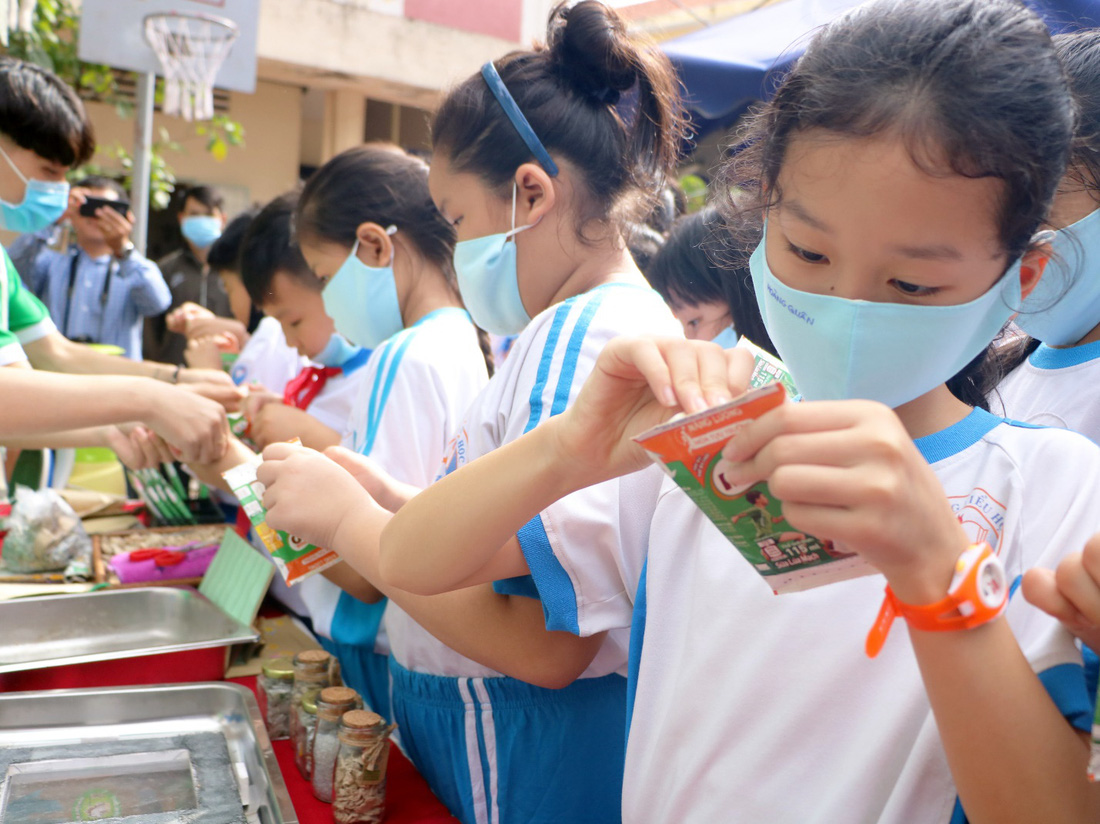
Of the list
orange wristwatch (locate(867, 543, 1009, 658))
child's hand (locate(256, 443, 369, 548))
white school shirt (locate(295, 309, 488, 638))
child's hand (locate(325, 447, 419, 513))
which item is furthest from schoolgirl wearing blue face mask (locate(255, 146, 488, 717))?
orange wristwatch (locate(867, 543, 1009, 658))

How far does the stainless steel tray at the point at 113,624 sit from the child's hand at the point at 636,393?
1257 mm

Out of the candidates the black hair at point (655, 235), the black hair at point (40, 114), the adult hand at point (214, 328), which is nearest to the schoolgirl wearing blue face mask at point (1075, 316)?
the black hair at point (655, 235)

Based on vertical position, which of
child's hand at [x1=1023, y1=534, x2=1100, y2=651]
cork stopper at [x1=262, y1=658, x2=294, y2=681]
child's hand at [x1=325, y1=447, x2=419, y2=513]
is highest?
child's hand at [x1=1023, y1=534, x2=1100, y2=651]

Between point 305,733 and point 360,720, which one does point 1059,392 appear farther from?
point 305,733

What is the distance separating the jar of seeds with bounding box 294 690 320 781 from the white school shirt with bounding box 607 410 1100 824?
0.67 meters

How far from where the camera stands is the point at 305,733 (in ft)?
4.82

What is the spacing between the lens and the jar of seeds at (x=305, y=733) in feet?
4.74

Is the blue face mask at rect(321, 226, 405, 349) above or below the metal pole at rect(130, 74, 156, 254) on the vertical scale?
below

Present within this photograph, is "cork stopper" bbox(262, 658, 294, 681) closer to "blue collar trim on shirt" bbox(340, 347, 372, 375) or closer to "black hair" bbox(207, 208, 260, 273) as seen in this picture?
"blue collar trim on shirt" bbox(340, 347, 372, 375)

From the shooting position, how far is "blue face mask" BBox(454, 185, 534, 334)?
1.50 meters

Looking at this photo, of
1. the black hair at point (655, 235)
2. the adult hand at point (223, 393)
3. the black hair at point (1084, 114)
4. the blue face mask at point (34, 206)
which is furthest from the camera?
the blue face mask at point (34, 206)

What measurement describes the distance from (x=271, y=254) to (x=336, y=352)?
0.36 metres

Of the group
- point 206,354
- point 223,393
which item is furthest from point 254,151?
point 223,393

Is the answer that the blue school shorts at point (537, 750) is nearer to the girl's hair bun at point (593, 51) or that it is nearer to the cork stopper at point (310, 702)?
the cork stopper at point (310, 702)
